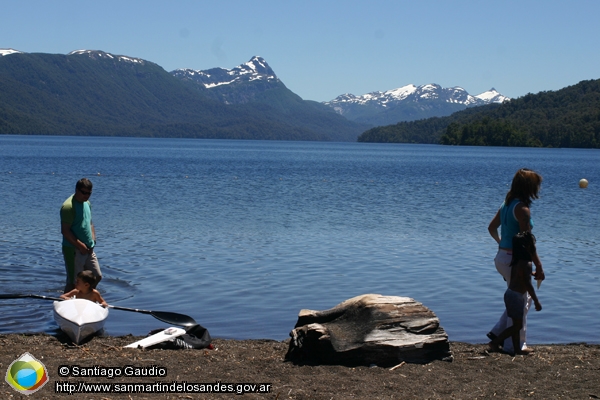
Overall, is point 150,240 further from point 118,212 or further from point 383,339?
point 383,339

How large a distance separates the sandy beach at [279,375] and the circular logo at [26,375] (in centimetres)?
9

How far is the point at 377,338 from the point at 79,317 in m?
3.87

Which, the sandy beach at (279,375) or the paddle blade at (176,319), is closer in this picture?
the sandy beach at (279,375)

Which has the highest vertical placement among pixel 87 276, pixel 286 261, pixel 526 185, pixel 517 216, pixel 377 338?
pixel 526 185

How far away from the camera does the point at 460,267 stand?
1605cm

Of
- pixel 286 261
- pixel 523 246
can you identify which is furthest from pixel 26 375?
pixel 286 261

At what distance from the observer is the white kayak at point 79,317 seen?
354 inches

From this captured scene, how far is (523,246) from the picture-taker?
821 cm

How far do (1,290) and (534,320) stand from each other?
379 inches

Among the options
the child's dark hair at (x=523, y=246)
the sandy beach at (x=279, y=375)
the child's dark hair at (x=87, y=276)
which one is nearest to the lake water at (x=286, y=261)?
the child's dark hair at (x=87, y=276)

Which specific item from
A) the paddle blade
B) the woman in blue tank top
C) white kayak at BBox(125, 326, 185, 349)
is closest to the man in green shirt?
the paddle blade

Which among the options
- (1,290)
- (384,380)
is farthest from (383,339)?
(1,290)

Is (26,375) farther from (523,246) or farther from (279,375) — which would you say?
(523,246)

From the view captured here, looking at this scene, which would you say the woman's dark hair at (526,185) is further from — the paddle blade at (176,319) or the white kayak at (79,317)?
the white kayak at (79,317)
